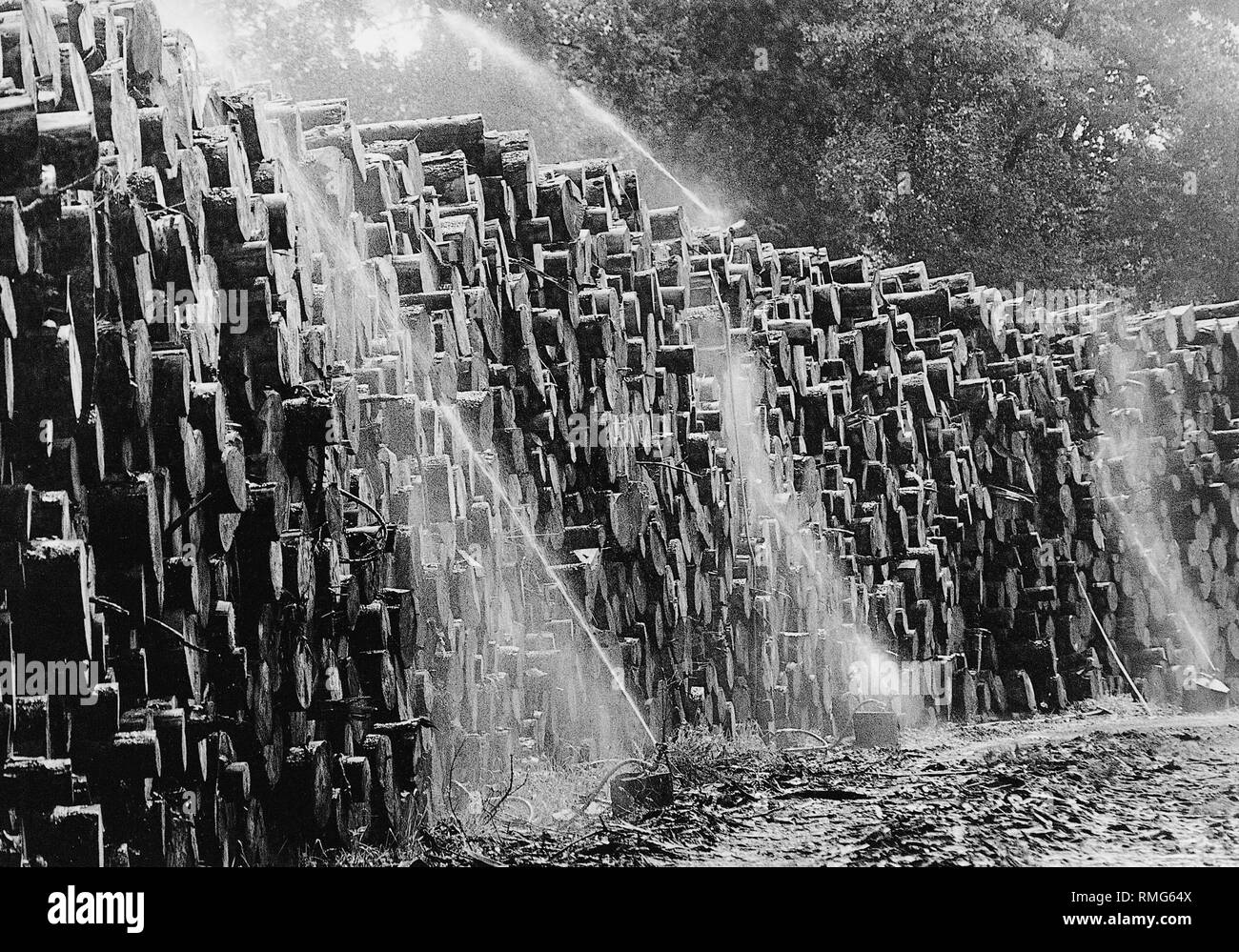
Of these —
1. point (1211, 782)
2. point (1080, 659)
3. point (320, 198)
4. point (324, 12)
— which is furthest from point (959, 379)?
point (320, 198)

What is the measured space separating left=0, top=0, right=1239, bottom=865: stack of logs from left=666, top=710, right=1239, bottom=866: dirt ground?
49 cm

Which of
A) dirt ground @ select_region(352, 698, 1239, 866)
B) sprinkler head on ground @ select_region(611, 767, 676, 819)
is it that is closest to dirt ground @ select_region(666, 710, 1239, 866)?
dirt ground @ select_region(352, 698, 1239, 866)

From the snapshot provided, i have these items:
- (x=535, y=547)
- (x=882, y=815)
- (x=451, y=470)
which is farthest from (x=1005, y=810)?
(x=451, y=470)

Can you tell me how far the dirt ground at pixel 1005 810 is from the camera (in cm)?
212

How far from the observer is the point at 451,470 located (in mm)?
2309

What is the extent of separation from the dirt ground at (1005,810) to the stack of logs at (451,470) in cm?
49

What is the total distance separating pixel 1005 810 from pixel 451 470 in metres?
1.10

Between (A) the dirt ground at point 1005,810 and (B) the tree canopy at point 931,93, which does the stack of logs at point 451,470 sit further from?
(A) the dirt ground at point 1005,810

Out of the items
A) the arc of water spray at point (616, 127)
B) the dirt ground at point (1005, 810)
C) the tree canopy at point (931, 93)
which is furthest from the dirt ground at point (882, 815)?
the arc of water spray at point (616, 127)

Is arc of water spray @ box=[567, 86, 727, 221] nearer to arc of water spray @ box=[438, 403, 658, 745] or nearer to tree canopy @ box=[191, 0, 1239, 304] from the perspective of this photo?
tree canopy @ box=[191, 0, 1239, 304]

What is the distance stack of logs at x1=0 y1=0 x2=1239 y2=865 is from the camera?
1.55 meters

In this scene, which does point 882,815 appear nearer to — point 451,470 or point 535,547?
point 535,547

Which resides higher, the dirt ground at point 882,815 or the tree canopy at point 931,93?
the tree canopy at point 931,93

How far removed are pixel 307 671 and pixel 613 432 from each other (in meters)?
1.13
